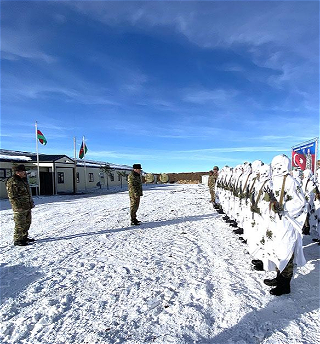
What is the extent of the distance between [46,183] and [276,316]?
890 inches

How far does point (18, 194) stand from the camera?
220 inches

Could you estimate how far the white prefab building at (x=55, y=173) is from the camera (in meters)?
18.3

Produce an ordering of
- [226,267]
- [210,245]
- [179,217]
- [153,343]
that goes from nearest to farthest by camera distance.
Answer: [153,343]
[226,267]
[210,245]
[179,217]

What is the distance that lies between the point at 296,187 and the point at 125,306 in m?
2.79

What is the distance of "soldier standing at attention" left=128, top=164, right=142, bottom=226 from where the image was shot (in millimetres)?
7363

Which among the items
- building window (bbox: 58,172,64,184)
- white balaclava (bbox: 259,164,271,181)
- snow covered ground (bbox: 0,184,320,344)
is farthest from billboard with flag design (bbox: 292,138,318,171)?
building window (bbox: 58,172,64,184)

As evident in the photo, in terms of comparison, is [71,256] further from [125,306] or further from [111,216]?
[111,216]

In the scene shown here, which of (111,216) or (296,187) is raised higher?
(296,187)

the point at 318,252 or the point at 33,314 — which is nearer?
the point at 33,314

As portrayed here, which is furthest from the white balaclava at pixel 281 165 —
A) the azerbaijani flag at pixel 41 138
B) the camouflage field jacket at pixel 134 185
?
the azerbaijani flag at pixel 41 138

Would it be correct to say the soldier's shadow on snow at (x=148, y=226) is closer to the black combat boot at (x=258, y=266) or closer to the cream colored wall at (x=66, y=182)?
the black combat boot at (x=258, y=266)

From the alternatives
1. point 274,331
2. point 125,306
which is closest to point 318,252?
point 274,331

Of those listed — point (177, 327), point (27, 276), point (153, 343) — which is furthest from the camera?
point (27, 276)

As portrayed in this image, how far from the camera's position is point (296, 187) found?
3344 millimetres
